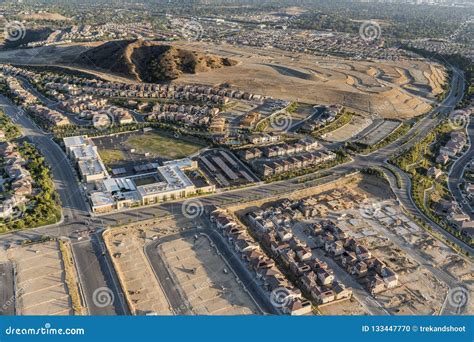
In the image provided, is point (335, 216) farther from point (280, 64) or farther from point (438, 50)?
point (438, 50)

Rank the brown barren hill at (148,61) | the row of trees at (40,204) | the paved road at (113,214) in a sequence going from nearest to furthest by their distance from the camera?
the paved road at (113,214)
the row of trees at (40,204)
the brown barren hill at (148,61)

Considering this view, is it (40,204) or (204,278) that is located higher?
(40,204)

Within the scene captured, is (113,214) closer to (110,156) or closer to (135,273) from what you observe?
(135,273)

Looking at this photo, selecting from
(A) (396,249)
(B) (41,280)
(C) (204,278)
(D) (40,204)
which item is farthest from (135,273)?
(A) (396,249)

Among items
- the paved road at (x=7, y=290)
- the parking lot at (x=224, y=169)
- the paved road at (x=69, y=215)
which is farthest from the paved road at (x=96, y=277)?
the parking lot at (x=224, y=169)

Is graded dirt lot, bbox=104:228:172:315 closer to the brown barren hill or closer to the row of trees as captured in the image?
the row of trees

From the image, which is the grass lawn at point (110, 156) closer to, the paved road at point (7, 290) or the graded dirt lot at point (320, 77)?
the paved road at point (7, 290)
